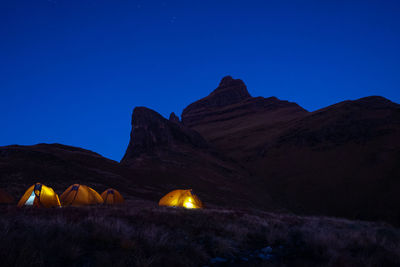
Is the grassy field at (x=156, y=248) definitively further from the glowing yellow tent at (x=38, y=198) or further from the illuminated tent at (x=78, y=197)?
the illuminated tent at (x=78, y=197)

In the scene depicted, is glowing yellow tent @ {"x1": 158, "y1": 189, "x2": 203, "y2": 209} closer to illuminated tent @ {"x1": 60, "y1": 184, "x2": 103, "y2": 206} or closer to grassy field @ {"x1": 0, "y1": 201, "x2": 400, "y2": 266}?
illuminated tent @ {"x1": 60, "y1": 184, "x2": 103, "y2": 206}

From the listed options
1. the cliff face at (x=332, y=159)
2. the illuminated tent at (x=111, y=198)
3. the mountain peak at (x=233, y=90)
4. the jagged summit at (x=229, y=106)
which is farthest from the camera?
the mountain peak at (x=233, y=90)

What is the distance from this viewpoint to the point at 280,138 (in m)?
60.3

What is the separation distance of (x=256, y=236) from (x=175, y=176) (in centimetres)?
3223

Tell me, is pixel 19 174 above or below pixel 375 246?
above

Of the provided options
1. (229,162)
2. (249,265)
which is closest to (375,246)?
(249,265)

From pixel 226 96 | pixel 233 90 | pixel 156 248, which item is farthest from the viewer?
pixel 233 90

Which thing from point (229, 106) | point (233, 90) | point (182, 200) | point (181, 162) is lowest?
point (182, 200)

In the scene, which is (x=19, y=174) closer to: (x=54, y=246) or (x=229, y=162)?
(x=54, y=246)

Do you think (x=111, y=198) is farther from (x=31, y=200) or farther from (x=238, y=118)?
(x=238, y=118)

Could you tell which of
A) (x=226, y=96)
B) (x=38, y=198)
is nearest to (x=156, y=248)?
(x=38, y=198)

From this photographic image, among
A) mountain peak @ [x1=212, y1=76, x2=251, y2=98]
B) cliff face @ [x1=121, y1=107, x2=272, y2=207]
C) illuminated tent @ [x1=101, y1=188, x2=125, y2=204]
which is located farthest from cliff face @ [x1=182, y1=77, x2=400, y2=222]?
mountain peak @ [x1=212, y1=76, x2=251, y2=98]

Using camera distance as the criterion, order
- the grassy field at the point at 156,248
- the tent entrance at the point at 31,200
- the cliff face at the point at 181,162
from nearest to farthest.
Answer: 1. the grassy field at the point at 156,248
2. the tent entrance at the point at 31,200
3. the cliff face at the point at 181,162

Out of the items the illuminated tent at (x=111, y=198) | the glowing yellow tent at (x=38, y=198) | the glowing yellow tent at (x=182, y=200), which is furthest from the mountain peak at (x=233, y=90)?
the glowing yellow tent at (x=38, y=198)
